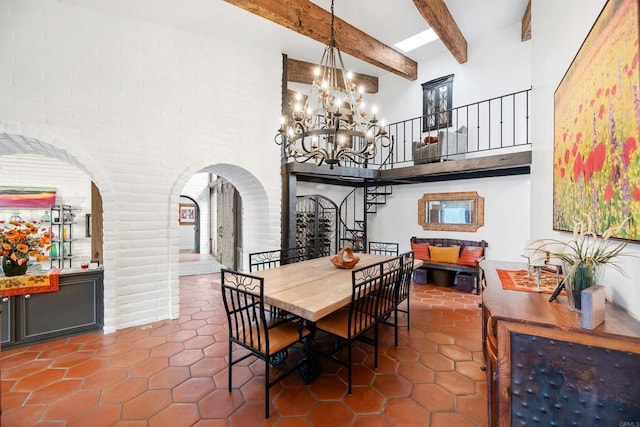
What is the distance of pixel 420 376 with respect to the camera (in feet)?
7.77

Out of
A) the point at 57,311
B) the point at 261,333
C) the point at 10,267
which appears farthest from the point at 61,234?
the point at 261,333

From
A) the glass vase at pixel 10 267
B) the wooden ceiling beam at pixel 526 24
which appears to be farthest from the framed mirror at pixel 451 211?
the glass vase at pixel 10 267

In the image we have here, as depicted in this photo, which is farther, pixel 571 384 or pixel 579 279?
pixel 579 279

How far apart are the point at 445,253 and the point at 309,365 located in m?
3.89

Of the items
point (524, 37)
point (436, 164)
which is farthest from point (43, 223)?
point (524, 37)

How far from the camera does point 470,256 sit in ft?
16.5

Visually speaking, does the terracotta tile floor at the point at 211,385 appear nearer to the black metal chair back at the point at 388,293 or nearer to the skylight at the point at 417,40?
the black metal chair back at the point at 388,293

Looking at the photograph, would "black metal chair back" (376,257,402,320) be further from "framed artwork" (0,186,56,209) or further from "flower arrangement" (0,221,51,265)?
"framed artwork" (0,186,56,209)

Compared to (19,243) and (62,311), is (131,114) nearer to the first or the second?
(19,243)

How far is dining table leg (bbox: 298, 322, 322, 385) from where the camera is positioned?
2271 millimetres

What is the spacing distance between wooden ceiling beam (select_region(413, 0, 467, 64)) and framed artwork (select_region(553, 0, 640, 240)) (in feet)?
8.22

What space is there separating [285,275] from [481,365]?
80.0 inches

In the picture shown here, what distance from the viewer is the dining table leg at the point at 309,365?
2.27 meters

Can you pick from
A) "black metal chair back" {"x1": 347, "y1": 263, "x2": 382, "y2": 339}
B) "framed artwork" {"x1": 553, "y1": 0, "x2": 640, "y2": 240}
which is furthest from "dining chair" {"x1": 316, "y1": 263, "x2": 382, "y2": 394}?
"framed artwork" {"x1": 553, "y1": 0, "x2": 640, "y2": 240}
